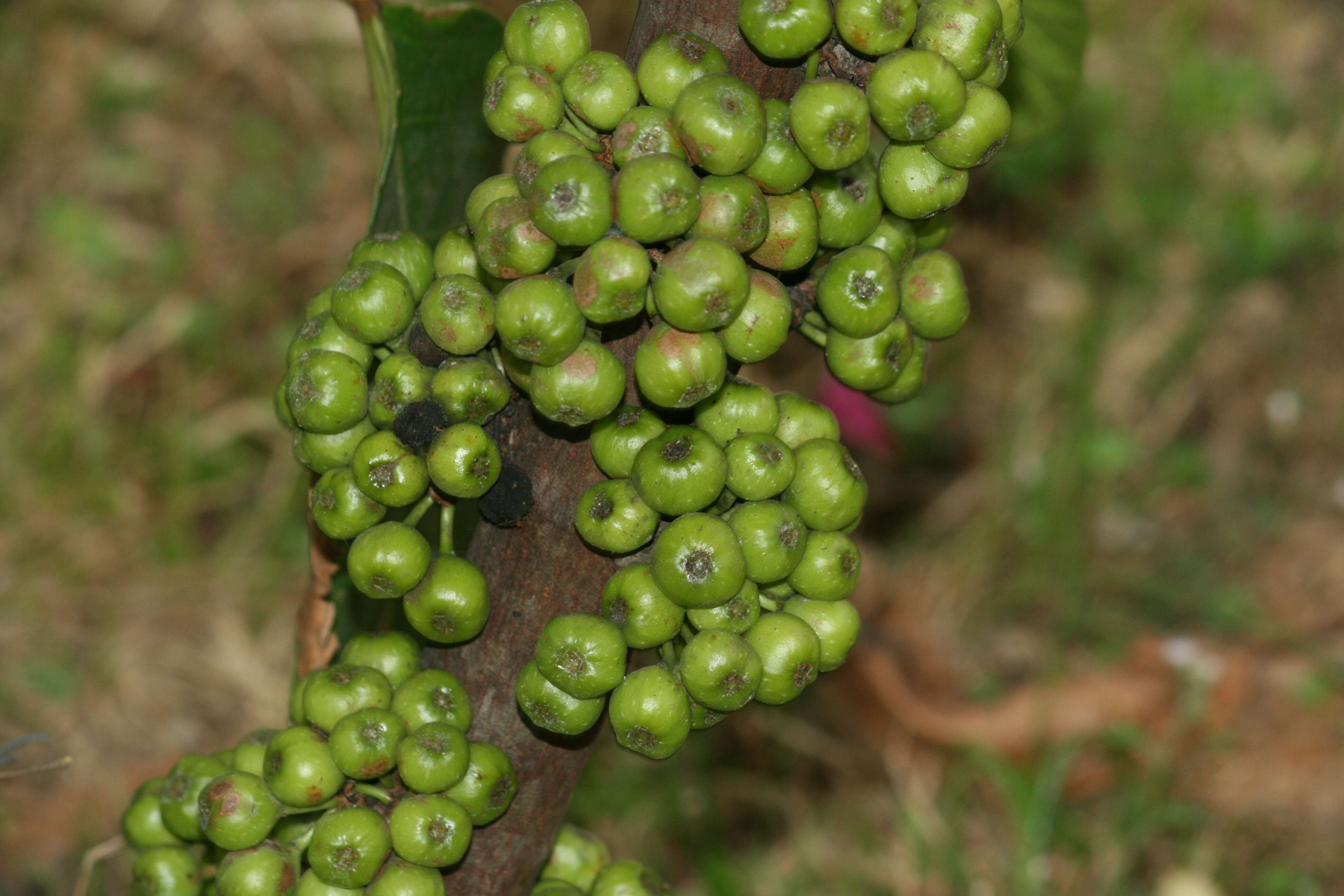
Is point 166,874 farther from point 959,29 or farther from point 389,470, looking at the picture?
point 959,29

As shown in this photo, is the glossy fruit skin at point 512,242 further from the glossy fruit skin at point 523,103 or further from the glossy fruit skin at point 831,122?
the glossy fruit skin at point 831,122

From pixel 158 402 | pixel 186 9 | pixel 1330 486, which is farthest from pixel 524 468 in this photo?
pixel 186 9

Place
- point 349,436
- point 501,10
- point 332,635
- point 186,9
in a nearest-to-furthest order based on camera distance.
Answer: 1. point 349,436
2. point 332,635
3. point 501,10
4. point 186,9

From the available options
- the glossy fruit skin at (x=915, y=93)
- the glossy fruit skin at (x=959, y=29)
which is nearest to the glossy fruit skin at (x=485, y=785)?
the glossy fruit skin at (x=915, y=93)

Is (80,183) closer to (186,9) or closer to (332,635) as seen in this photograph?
(186,9)

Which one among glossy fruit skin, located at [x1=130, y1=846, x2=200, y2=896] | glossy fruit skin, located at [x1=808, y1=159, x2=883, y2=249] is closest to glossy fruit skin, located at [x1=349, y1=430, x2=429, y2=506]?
glossy fruit skin, located at [x1=808, y1=159, x2=883, y2=249]

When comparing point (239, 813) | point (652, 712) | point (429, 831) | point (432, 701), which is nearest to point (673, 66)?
point (652, 712)
